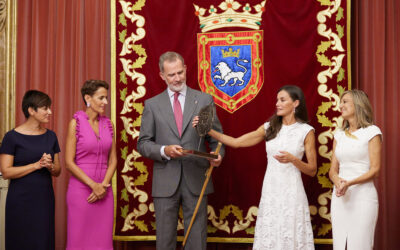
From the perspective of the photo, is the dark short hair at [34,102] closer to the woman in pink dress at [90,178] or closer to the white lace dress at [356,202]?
the woman in pink dress at [90,178]

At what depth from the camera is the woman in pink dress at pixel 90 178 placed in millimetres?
3502

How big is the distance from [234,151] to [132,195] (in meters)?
1.08

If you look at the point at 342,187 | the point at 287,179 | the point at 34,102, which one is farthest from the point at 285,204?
the point at 34,102

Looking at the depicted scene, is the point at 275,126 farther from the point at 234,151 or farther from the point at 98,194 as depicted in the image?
the point at 98,194

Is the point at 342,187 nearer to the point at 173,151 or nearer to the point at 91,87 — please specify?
the point at 173,151

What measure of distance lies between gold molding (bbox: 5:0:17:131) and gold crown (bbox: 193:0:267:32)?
197 cm

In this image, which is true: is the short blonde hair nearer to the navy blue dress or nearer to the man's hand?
the man's hand

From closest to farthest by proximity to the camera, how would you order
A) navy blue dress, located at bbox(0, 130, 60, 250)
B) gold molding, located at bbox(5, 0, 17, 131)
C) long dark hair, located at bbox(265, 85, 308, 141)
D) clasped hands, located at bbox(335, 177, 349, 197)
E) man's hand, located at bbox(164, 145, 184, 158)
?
man's hand, located at bbox(164, 145, 184, 158) < clasped hands, located at bbox(335, 177, 349, 197) < navy blue dress, located at bbox(0, 130, 60, 250) < long dark hair, located at bbox(265, 85, 308, 141) < gold molding, located at bbox(5, 0, 17, 131)

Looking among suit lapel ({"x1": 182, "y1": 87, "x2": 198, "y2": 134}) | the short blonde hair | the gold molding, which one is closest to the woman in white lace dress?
suit lapel ({"x1": 182, "y1": 87, "x2": 198, "y2": 134})

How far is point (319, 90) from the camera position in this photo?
408 cm

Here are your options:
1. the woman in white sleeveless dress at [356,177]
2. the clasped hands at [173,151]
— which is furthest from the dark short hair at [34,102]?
the woman in white sleeveless dress at [356,177]


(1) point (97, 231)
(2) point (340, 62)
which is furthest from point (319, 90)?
(1) point (97, 231)

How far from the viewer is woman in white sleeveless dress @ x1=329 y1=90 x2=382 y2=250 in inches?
126

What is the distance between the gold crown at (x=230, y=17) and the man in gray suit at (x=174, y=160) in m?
0.98
